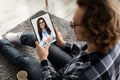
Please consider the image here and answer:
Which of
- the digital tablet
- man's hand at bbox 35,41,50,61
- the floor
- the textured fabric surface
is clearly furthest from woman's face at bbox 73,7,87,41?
the floor

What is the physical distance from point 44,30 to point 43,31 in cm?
2

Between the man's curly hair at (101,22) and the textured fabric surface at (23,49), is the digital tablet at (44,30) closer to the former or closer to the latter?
the textured fabric surface at (23,49)

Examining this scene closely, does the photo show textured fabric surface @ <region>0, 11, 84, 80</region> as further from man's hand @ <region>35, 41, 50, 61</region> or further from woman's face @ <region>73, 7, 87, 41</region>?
woman's face @ <region>73, 7, 87, 41</region>

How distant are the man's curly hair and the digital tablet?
553mm

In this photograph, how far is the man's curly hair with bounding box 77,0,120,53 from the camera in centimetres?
83

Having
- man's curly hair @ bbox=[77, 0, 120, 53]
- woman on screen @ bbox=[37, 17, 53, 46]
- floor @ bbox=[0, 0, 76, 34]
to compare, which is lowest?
man's curly hair @ bbox=[77, 0, 120, 53]

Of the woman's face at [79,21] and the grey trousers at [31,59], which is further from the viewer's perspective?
the grey trousers at [31,59]

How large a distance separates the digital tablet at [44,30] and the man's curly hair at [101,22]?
1.81 ft

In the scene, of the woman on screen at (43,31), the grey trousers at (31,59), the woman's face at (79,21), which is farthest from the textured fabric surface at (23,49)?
the woman's face at (79,21)

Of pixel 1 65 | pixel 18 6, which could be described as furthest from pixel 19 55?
pixel 18 6

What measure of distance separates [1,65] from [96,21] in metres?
1.04

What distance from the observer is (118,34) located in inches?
35.4

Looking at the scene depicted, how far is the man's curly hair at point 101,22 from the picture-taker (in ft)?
2.73

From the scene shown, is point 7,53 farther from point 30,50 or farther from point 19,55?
point 30,50
